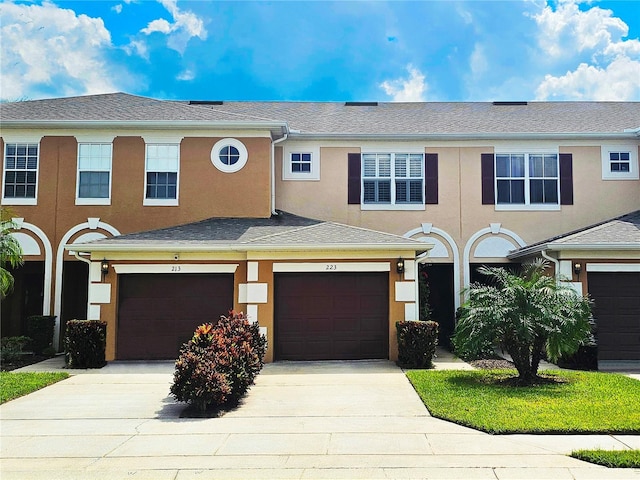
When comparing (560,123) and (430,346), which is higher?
(560,123)

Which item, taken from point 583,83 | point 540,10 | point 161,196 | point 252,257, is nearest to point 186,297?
point 252,257

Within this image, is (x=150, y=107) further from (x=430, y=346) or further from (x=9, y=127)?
(x=430, y=346)

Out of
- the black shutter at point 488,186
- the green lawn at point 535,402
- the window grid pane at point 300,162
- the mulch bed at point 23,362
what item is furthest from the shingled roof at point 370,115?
the green lawn at point 535,402

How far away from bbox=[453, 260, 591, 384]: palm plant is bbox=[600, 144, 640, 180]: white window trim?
24.4 feet

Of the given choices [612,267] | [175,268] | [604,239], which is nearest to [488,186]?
[604,239]

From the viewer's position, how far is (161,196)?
15938mm

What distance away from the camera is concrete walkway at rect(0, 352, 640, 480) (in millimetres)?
5711

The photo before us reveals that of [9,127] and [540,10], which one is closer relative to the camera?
[540,10]

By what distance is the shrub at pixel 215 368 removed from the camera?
8055mm

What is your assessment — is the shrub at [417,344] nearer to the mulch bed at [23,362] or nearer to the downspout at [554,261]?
the downspout at [554,261]

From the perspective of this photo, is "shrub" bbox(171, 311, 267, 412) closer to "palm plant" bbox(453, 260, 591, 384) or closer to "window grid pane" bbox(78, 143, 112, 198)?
"palm plant" bbox(453, 260, 591, 384)

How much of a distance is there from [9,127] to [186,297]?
301 inches

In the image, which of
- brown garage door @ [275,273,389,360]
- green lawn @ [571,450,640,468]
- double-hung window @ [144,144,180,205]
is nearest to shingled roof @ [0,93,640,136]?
double-hung window @ [144,144,180,205]

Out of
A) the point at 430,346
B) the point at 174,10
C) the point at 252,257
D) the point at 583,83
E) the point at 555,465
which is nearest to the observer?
the point at 555,465
